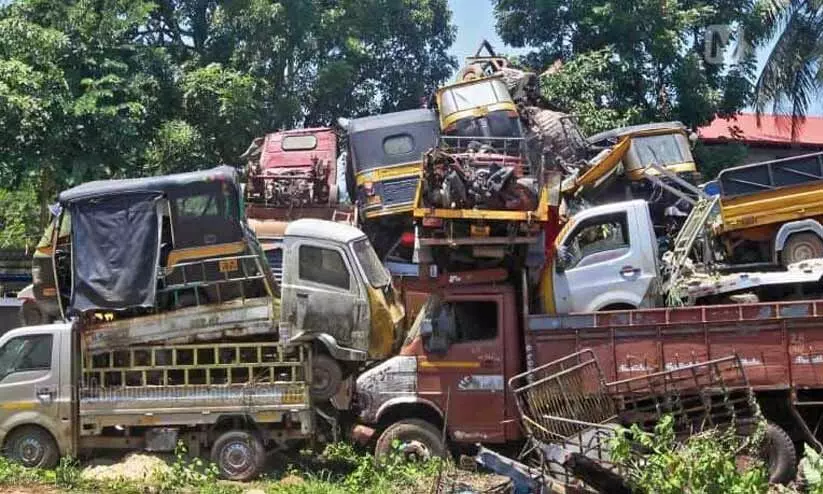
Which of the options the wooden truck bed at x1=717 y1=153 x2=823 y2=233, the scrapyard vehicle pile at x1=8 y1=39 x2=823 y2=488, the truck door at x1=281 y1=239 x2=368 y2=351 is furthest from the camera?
the wooden truck bed at x1=717 y1=153 x2=823 y2=233

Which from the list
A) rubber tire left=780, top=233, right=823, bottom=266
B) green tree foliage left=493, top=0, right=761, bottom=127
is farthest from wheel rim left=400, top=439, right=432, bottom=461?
green tree foliage left=493, top=0, right=761, bottom=127

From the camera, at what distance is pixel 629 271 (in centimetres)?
1110

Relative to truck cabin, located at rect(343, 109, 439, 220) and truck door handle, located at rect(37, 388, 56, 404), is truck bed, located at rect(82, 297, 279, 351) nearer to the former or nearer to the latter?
truck door handle, located at rect(37, 388, 56, 404)

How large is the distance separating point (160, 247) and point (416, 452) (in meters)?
3.79

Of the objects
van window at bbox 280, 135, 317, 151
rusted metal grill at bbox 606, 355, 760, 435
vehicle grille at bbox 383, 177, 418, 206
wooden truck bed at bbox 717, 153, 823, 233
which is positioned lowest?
rusted metal grill at bbox 606, 355, 760, 435

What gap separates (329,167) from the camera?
15.9 meters

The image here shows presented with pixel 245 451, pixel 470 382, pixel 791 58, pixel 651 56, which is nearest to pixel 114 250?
pixel 245 451

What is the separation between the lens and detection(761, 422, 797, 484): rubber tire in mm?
9406

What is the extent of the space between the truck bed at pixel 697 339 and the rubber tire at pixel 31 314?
6831 mm

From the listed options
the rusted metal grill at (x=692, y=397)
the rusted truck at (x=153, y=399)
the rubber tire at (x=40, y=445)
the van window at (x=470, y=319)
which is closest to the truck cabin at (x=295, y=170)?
the rusted truck at (x=153, y=399)

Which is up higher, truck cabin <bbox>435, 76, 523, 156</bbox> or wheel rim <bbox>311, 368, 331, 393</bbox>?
truck cabin <bbox>435, 76, 523, 156</bbox>

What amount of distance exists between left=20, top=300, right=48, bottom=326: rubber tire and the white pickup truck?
6.84m

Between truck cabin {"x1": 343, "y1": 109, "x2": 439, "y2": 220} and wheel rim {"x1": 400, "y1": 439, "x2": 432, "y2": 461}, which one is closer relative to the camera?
wheel rim {"x1": 400, "y1": 439, "x2": 432, "y2": 461}

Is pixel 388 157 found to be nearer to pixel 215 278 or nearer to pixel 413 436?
pixel 215 278
